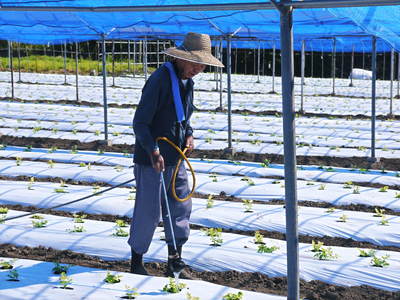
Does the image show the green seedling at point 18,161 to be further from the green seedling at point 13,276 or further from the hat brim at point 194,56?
the hat brim at point 194,56

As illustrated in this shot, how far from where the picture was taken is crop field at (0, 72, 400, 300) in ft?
14.8

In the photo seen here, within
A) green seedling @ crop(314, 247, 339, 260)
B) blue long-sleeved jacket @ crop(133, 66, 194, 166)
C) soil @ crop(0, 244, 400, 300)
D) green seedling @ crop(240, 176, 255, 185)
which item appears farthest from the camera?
green seedling @ crop(240, 176, 255, 185)

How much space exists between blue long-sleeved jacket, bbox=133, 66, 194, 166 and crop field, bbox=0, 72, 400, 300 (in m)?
0.92

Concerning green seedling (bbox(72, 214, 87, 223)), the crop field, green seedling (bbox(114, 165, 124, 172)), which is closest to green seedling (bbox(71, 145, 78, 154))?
the crop field

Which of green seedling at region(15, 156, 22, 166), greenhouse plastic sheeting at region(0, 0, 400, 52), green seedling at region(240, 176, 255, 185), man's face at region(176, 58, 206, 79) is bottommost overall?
green seedling at region(240, 176, 255, 185)

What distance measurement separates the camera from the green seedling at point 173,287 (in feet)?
14.0

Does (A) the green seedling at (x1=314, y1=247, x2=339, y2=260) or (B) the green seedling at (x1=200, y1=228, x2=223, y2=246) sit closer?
(A) the green seedling at (x1=314, y1=247, x2=339, y2=260)

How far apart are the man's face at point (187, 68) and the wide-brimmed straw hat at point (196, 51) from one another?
0.26 ft

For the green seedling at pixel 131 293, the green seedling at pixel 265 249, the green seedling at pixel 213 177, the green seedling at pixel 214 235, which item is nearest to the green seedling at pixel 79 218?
the green seedling at pixel 214 235

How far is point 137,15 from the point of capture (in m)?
9.62

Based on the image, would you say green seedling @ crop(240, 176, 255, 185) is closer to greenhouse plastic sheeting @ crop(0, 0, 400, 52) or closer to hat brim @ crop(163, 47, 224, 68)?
greenhouse plastic sheeting @ crop(0, 0, 400, 52)

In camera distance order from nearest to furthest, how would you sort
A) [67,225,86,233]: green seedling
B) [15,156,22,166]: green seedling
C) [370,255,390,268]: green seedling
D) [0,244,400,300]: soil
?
[0,244,400,300]: soil → [370,255,390,268]: green seedling → [67,225,86,233]: green seedling → [15,156,22,166]: green seedling

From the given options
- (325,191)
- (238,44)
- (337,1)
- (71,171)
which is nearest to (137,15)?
(71,171)

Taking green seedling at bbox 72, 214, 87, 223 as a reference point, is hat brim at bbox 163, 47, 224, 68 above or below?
above
